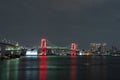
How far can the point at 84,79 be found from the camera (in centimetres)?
3191

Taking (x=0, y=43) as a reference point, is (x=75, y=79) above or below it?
below

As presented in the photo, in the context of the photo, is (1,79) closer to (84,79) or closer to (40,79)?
(40,79)

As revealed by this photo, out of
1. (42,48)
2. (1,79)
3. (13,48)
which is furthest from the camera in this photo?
(42,48)

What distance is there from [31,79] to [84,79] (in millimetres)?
5082

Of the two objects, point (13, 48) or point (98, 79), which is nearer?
point (98, 79)

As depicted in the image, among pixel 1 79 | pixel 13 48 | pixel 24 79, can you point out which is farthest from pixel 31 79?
pixel 13 48

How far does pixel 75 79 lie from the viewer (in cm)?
3203

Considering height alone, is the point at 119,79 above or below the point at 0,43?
below

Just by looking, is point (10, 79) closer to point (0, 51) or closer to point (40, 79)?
point (40, 79)

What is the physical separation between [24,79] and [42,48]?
122 metres

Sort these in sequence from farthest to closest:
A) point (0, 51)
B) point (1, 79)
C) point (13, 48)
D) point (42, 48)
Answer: point (42, 48)
point (13, 48)
point (0, 51)
point (1, 79)

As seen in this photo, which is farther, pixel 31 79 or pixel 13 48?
pixel 13 48

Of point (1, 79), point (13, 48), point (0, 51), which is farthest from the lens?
point (13, 48)

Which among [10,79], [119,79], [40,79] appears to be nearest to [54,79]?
[40,79]
